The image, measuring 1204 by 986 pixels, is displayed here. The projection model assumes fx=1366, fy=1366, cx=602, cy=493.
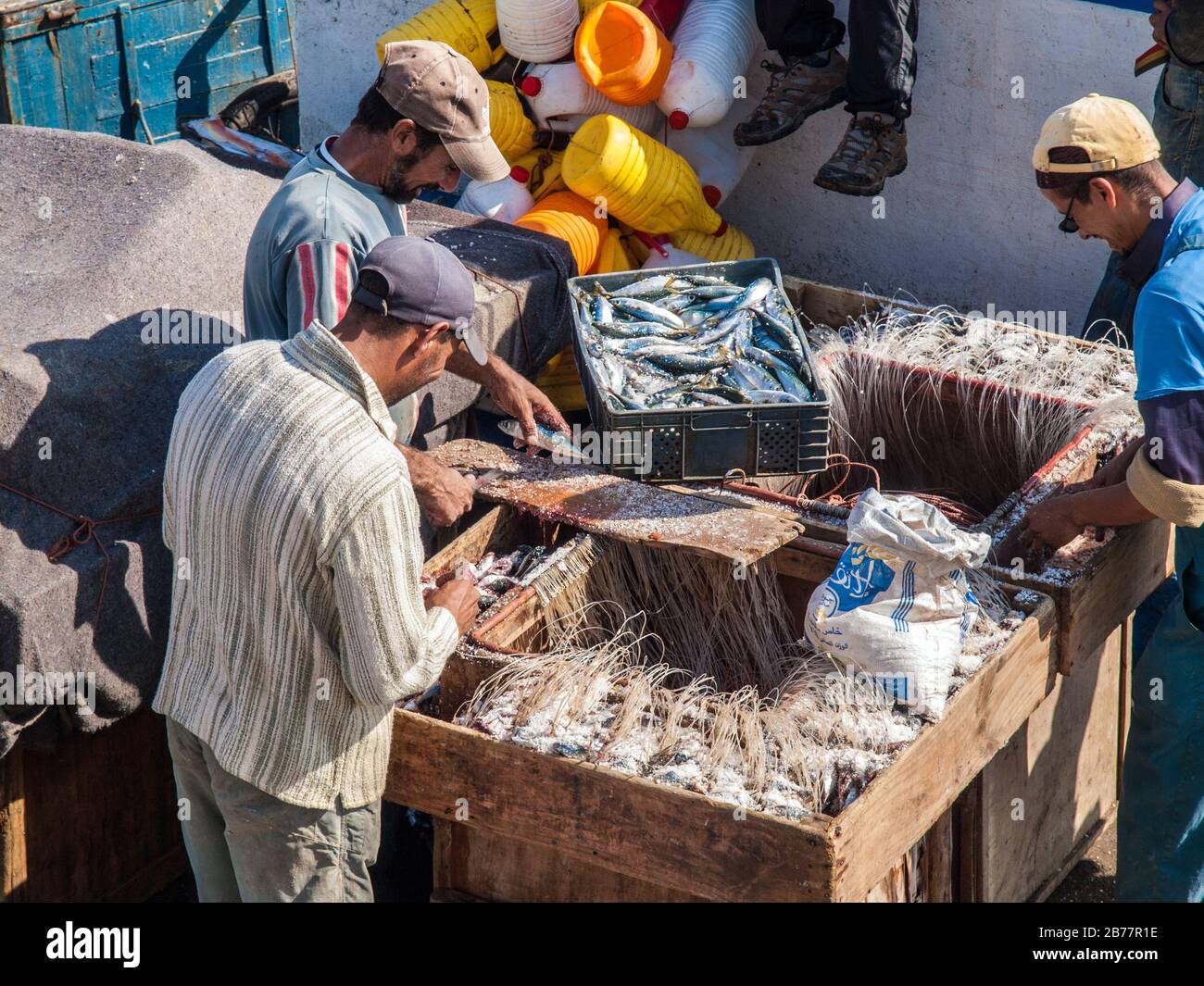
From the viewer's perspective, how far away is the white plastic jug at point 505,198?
6324mm

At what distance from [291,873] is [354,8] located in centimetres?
609

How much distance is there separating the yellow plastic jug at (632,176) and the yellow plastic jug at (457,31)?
39.2 inches

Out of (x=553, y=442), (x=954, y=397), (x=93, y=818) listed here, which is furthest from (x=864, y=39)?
(x=93, y=818)

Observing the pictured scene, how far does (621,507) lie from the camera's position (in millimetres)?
3807

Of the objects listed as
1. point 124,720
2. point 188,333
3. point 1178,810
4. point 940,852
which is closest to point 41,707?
point 124,720

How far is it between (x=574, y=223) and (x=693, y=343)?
5.25 feet

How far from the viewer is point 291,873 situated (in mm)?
2957

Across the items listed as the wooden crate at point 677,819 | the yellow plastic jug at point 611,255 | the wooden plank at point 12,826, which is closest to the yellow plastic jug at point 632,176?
the yellow plastic jug at point 611,255

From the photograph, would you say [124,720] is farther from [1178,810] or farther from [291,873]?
[1178,810]

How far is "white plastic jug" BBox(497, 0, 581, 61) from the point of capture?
6246mm

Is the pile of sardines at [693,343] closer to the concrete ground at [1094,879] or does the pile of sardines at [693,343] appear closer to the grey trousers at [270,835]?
the grey trousers at [270,835]

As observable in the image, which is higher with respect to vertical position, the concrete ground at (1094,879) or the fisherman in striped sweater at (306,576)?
the fisherman in striped sweater at (306,576)

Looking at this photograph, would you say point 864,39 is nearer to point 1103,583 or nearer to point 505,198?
point 505,198

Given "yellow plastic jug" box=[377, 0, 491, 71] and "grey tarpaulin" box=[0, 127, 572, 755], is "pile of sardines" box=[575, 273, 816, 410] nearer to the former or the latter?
"grey tarpaulin" box=[0, 127, 572, 755]
